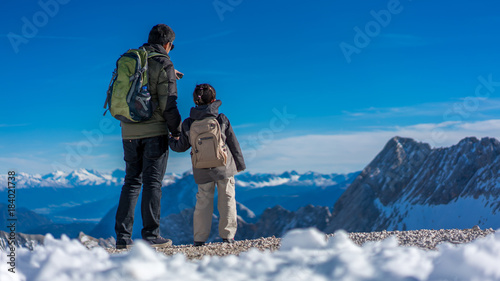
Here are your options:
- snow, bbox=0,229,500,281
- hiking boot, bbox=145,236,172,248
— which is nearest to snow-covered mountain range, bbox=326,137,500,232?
hiking boot, bbox=145,236,172,248

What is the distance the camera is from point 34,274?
14.6 ft

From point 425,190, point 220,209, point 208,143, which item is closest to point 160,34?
point 208,143

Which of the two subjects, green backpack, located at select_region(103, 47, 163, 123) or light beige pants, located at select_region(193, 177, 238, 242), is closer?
green backpack, located at select_region(103, 47, 163, 123)

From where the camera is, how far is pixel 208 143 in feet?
25.5

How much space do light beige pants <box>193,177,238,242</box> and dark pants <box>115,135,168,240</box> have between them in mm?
710

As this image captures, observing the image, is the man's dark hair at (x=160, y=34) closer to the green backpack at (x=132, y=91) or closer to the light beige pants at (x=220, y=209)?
the green backpack at (x=132, y=91)

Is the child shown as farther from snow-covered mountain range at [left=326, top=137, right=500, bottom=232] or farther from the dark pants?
snow-covered mountain range at [left=326, top=137, right=500, bottom=232]

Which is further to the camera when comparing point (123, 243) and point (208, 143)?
point (123, 243)

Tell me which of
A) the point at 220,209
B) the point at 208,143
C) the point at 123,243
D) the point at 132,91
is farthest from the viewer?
the point at 220,209

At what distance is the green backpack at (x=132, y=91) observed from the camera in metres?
7.43

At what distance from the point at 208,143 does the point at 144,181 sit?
4.17 ft

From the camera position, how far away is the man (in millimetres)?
7625

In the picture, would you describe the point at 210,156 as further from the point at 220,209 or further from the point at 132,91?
the point at 132,91

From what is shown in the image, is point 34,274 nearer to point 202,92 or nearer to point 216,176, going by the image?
point 216,176
